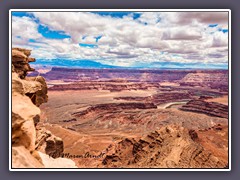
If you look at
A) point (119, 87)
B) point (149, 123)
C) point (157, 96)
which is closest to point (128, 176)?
point (149, 123)

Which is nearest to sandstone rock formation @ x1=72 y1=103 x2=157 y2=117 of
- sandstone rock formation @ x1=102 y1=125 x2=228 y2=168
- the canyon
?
the canyon

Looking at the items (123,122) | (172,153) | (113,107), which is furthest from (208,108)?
(172,153)

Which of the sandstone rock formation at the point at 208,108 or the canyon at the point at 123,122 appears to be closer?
the canyon at the point at 123,122

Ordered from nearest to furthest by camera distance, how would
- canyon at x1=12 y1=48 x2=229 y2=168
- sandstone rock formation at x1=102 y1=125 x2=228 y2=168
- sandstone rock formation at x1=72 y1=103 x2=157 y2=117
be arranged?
canyon at x1=12 y1=48 x2=229 y2=168, sandstone rock formation at x1=102 y1=125 x2=228 y2=168, sandstone rock formation at x1=72 y1=103 x2=157 y2=117

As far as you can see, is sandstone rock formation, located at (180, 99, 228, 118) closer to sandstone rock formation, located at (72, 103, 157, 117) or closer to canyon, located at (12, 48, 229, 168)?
canyon, located at (12, 48, 229, 168)

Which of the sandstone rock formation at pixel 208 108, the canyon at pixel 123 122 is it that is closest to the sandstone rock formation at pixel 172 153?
the canyon at pixel 123 122

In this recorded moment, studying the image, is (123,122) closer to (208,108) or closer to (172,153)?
(208,108)

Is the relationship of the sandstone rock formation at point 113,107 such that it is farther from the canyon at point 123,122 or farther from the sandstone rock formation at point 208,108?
the sandstone rock formation at point 208,108

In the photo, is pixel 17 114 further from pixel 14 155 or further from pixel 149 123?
pixel 149 123
